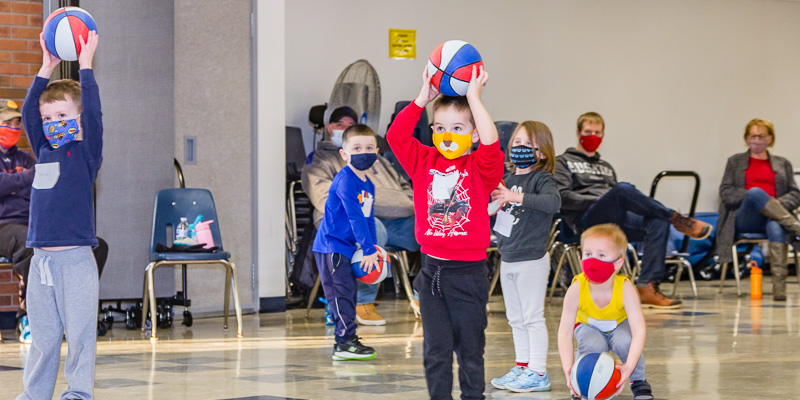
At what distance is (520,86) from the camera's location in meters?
8.88

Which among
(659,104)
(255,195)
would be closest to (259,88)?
(255,195)

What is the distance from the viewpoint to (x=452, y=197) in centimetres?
249

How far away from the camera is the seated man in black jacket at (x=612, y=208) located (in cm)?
638

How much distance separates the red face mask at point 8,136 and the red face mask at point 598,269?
11.0ft

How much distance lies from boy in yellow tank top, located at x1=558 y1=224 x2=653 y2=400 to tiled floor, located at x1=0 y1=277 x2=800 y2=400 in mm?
346

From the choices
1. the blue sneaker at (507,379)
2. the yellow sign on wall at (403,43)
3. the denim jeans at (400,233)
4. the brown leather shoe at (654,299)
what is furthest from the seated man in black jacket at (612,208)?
the blue sneaker at (507,379)

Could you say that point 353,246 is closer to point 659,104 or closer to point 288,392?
point 288,392

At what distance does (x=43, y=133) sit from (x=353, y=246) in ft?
5.37

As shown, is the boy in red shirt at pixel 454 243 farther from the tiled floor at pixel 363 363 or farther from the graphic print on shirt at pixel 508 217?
the graphic print on shirt at pixel 508 217

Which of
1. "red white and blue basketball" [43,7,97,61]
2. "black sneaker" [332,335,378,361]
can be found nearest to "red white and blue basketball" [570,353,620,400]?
"black sneaker" [332,335,378,361]

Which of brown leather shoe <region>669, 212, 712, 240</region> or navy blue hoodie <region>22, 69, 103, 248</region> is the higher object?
navy blue hoodie <region>22, 69, 103, 248</region>

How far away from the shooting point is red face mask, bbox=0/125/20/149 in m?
4.91

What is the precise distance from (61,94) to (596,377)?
1.68 meters

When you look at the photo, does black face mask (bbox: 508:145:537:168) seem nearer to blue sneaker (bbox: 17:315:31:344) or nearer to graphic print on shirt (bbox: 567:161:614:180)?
blue sneaker (bbox: 17:315:31:344)
